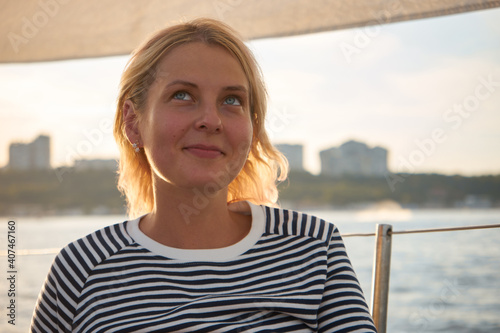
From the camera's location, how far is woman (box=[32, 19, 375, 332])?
1.14 meters

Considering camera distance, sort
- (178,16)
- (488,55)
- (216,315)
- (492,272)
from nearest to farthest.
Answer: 1. (216,315)
2. (178,16)
3. (492,272)
4. (488,55)

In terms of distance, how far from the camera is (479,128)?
23.5m

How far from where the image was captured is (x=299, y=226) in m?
1.29

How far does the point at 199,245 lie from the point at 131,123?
39cm

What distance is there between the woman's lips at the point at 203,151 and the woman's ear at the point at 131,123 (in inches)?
10.4

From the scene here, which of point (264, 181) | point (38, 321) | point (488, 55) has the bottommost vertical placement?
point (38, 321)

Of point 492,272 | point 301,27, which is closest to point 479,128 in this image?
point 492,272

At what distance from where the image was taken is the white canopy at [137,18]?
5.41 ft

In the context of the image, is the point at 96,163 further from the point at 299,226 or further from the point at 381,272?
the point at 299,226

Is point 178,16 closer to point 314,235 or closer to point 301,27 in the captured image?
point 301,27

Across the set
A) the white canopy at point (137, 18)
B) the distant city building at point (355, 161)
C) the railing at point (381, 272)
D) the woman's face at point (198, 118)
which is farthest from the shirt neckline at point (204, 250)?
the distant city building at point (355, 161)

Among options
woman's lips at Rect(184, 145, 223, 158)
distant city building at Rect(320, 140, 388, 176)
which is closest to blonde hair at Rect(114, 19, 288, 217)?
woman's lips at Rect(184, 145, 223, 158)

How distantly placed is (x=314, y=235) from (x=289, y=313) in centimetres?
21

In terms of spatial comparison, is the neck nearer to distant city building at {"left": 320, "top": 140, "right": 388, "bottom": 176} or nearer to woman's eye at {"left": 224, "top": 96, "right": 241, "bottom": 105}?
woman's eye at {"left": 224, "top": 96, "right": 241, "bottom": 105}
